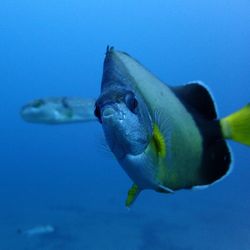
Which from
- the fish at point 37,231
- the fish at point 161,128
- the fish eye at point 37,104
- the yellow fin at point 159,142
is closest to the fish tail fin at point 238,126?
the fish at point 161,128

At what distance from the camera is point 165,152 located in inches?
52.5

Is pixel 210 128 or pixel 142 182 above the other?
pixel 210 128

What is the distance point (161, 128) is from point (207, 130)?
0.84 ft

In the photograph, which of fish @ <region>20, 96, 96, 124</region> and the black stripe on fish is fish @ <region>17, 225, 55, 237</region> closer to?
fish @ <region>20, 96, 96, 124</region>

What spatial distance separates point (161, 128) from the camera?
1343 millimetres

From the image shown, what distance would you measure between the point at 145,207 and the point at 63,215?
2264mm

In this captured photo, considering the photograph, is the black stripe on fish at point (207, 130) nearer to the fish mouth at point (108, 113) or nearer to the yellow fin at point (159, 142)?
the yellow fin at point (159, 142)

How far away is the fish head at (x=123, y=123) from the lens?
1.24m

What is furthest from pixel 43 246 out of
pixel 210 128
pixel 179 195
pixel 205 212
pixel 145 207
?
pixel 179 195

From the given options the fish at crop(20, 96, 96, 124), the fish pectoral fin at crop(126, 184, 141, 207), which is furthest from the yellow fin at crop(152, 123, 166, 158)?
the fish at crop(20, 96, 96, 124)

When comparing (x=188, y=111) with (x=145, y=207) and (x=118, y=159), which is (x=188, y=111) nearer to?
(x=118, y=159)

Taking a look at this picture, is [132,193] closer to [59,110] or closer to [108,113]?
[108,113]

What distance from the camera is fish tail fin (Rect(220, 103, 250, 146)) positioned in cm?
146

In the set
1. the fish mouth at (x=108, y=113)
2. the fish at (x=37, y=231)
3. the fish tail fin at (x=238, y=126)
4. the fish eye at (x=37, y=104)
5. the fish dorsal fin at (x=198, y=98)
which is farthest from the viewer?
the fish at (x=37, y=231)
